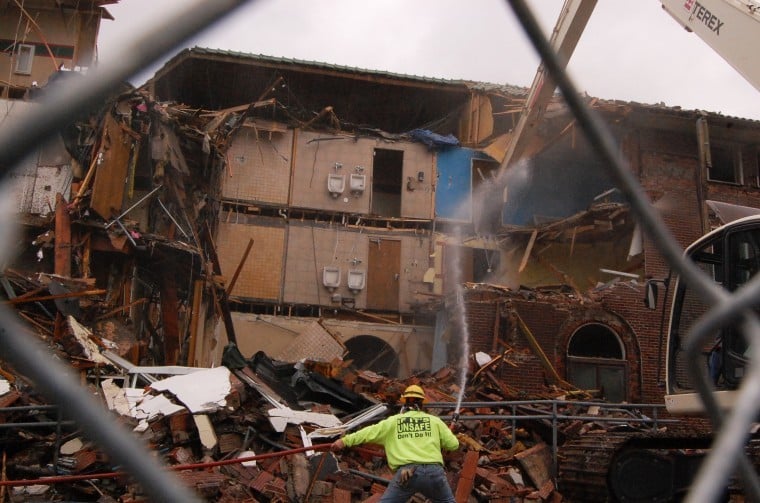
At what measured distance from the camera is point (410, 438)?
6.73 metres

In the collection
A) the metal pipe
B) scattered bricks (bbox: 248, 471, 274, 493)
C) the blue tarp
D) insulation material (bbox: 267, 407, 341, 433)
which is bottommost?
scattered bricks (bbox: 248, 471, 274, 493)

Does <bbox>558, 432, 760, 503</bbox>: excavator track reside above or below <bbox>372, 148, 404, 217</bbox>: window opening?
below

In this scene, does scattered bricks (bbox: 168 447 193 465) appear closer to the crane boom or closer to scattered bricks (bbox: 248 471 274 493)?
scattered bricks (bbox: 248 471 274 493)

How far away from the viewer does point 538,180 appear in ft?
72.9

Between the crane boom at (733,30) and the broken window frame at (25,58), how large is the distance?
704 inches

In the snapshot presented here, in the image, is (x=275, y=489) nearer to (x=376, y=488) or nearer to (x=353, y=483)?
(x=353, y=483)

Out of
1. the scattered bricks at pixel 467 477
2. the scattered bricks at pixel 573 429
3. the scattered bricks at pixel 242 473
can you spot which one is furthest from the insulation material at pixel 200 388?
the scattered bricks at pixel 573 429

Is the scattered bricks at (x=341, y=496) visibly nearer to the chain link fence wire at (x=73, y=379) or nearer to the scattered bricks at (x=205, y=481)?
the scattered bricks at (x=205, y=481)

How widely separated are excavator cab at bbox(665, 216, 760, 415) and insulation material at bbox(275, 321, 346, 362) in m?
11.6

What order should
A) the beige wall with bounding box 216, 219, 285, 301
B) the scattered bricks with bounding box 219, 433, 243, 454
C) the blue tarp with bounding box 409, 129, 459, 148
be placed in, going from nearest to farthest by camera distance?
the scattered bricks with bounding box 219, 433, 243, 454 → the beige wall with bounding box 216, 219, 285, 301 → the blue tarp with bounding box 409, 129, 459, 148

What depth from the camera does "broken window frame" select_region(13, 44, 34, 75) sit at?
789 inches

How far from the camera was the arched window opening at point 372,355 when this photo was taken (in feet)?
68.8

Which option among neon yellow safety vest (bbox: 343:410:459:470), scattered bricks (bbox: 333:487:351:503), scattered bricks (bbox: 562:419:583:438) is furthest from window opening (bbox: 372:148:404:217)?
neon yellow safety vest (bbox: 343:410:459:470)

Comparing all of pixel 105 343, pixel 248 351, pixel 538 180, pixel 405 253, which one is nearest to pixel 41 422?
pixel 105 343
